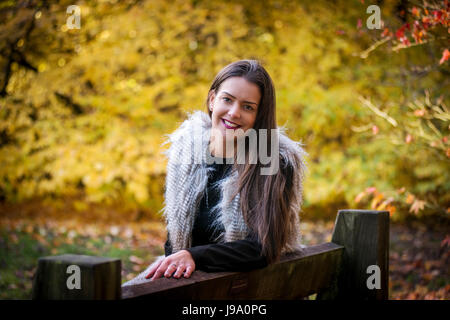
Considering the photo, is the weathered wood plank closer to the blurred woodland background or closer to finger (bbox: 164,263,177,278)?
finger (bbox: 164,263,177,278)

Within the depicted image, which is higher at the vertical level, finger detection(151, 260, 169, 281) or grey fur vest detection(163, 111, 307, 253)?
grey fur vest detection(163, 111, 307, 253)

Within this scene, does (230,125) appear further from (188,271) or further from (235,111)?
(188,271)

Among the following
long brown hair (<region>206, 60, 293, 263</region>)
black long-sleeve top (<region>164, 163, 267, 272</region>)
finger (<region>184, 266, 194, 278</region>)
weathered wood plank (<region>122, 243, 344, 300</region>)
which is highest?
long brown hair (<region>206, 60, 293, 263</region>)

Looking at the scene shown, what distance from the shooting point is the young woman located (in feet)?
5.74

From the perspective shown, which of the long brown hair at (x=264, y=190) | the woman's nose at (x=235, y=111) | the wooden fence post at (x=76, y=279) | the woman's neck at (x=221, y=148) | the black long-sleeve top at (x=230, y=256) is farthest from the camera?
the woman's neck at (x=221, y=148)

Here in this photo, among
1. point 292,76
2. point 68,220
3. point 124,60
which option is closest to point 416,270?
point 292,76

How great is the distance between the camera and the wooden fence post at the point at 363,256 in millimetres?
1848

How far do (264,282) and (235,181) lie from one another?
1.77ft

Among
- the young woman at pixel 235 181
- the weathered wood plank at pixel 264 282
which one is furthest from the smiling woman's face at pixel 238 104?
the weathered wood plank at pixel 264 282

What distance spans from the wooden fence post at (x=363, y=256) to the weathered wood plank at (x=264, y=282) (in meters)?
0.05

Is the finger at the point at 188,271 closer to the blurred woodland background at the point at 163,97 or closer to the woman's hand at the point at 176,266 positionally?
the woman's hand at the point at 176,266

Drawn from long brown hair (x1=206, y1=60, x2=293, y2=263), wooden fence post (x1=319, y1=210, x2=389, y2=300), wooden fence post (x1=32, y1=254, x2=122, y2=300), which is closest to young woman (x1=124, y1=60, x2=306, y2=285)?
long brown hair (x1=206, y1=60, x2=293, y2=263)

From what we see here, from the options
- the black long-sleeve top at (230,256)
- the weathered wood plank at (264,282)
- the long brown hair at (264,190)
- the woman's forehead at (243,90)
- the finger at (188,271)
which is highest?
the woman's forehead at (243,90)
